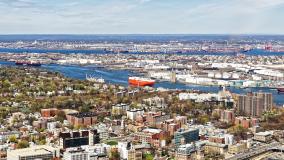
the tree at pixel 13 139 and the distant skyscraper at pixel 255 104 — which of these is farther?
the distant skyscraper at pixel 255 104

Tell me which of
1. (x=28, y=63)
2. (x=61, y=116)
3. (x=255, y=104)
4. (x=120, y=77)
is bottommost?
(x=120, y=77)

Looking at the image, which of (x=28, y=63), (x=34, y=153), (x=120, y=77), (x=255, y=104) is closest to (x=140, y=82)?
(x=120, y=77)

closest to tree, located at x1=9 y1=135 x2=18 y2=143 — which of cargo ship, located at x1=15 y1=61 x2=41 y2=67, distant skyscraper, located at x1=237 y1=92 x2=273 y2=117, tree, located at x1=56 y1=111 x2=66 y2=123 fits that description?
tree, located at x1=56 y1=111 x2=66 y2=123

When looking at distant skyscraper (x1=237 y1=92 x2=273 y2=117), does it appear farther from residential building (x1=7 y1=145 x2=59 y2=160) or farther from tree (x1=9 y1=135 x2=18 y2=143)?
residential building (x1=7 y1=145 x2=59 y2=160)

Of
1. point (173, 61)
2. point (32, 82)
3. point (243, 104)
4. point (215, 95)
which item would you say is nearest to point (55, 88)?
point (32, 82)

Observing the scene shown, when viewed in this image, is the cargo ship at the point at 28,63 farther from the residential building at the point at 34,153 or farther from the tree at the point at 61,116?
the residential building at the point at 34,153

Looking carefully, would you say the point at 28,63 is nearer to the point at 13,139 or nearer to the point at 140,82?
the point at 140,82

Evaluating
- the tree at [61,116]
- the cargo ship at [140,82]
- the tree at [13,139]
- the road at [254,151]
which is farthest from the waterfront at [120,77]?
the tree at [13,139]

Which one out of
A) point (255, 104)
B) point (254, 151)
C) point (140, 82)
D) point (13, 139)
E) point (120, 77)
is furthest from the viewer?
point (120, 77)
